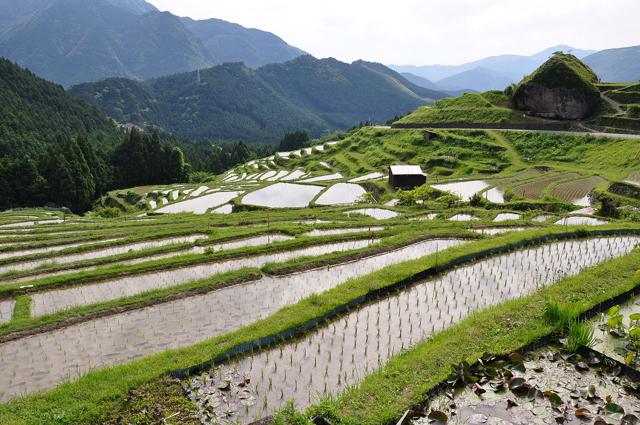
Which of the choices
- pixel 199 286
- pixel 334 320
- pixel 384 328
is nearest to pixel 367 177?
pixel 199 286

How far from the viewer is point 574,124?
63531mm

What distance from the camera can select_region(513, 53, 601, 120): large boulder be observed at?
66.0m

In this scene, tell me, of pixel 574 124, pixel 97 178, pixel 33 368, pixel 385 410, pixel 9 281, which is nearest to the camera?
pixel 385 410

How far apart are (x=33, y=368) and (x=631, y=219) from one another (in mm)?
34210

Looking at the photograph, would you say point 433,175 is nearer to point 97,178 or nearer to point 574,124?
A: point 574,124

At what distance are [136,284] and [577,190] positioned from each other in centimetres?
3871

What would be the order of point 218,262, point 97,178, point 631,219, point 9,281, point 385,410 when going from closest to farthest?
1. point 385,410
2. point 9,281
3. point 218,262
4. point 631,219
5. point 97,178

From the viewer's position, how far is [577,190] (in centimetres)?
3872

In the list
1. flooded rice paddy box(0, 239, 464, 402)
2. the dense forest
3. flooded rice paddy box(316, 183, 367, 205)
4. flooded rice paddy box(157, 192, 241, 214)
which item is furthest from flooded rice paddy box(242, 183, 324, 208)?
the dense forest

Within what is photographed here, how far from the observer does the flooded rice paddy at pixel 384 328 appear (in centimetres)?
915

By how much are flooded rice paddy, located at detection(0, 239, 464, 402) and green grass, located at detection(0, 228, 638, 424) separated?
3.58 ft

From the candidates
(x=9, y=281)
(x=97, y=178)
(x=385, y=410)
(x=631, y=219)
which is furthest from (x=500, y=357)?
(x=97, y=178)

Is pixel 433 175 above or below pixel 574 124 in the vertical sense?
below

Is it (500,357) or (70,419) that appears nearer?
(70,419)
